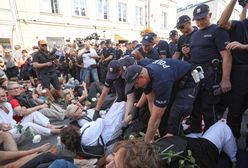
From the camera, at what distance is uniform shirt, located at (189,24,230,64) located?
2306 millimetres

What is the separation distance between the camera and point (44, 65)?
4707 millimetres

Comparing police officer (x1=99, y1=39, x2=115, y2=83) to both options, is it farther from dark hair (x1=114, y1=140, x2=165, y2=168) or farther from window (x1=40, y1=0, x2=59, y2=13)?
window (x1=40, y1=0, x2=59, y2=13)

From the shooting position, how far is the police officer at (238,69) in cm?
229

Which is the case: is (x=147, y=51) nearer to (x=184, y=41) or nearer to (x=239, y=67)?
(x=184, y=41)

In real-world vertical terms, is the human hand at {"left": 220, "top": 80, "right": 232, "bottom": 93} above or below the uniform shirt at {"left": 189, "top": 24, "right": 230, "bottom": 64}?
below

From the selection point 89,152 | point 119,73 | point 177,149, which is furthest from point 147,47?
point 177,149

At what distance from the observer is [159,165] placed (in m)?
1.17

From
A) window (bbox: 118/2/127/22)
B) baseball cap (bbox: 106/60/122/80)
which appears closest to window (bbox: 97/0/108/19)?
window (bbox: 118/2/127/22)

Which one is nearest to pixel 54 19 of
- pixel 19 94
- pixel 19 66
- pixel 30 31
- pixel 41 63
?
pixel 30 31

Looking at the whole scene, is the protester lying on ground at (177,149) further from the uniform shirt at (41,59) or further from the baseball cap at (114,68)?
the uniform shirt at (41,59)

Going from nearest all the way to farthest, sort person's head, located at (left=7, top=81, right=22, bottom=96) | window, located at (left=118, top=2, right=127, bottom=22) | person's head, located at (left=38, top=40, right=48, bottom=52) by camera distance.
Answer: person's head, located at (left=7, top=81, right=22, bottom=96) → person's head, located at (left=38, top=40, right=48, bottom=52) → window, located at (left=118, top=2, right=127, bottom=22)

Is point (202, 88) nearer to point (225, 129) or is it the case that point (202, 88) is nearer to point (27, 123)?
point (225, 129)

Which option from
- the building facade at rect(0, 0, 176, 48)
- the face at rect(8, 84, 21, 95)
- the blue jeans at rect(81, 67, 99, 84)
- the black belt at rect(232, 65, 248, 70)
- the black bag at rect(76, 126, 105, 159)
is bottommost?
the black bag at rect(76, 126, 105, 159)

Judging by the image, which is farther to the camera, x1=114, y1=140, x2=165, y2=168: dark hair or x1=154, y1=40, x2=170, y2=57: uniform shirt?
x1=154, y1=40, x2=170, y2=57: uniform shirt
